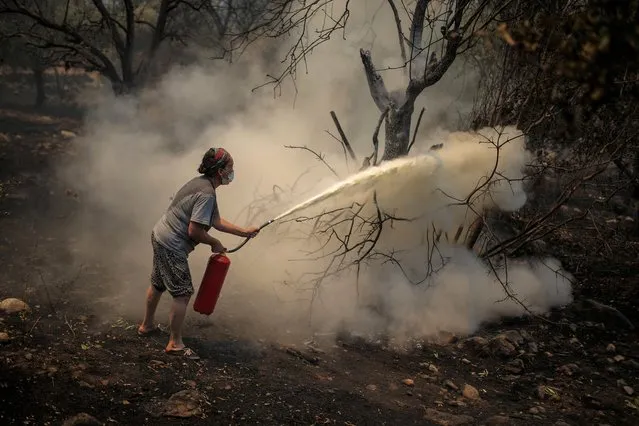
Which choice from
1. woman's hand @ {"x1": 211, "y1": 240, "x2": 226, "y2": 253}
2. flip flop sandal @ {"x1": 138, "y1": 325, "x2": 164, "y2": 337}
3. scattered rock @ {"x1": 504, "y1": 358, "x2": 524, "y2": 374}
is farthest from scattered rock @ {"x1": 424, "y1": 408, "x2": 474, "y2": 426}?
flip flop sandal @ {"x1": 138, "y1": 325, "x2": 164, "y2": 337}

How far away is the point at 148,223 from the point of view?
6906mm

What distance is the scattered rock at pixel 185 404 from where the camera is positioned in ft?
10.0

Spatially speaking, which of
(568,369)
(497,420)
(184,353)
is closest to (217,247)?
(184,353)

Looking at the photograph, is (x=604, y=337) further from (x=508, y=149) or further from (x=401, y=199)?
(x=401, y=199)

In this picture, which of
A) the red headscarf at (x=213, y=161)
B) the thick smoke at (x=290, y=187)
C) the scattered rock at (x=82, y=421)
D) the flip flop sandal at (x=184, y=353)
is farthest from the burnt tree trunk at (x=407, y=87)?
the scattered rock at (x=82, y=421)

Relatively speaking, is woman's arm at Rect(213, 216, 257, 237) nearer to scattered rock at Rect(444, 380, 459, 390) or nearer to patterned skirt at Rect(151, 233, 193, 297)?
patterned skirt at Rect(151, 233, 193, 297)

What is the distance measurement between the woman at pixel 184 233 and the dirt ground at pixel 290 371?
14.9 inches

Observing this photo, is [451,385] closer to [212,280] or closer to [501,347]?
[501,347]

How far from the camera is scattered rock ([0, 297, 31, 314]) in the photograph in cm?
397

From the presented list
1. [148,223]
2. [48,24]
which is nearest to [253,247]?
[148,223]

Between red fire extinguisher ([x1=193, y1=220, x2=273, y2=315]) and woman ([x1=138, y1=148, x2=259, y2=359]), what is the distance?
83mm

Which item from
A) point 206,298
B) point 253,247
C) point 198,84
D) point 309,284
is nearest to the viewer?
point 206,298

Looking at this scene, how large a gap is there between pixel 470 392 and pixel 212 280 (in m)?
2.25

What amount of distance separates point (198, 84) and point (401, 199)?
7.29 m
